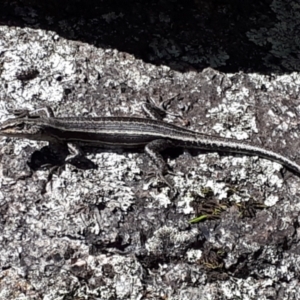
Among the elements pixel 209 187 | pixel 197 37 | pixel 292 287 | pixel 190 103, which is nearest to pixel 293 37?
pixel 197 37

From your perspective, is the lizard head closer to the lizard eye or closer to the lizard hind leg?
the lizard eye

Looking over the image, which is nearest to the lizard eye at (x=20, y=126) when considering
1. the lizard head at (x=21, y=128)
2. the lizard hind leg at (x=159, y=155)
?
the lizard head at (x=21, y=128)

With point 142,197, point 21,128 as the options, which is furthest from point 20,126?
point 142,197

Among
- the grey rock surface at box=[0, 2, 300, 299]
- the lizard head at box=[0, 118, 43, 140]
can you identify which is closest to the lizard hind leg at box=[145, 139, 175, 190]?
the grey rock surface at box=[0, 2, 300, 299]

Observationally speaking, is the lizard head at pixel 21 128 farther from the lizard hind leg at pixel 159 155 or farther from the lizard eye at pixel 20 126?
the lizard hind leg at pixel 159 155

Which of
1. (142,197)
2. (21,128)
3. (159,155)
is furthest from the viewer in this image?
(159,155)

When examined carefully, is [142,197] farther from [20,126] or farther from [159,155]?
[20,126]
